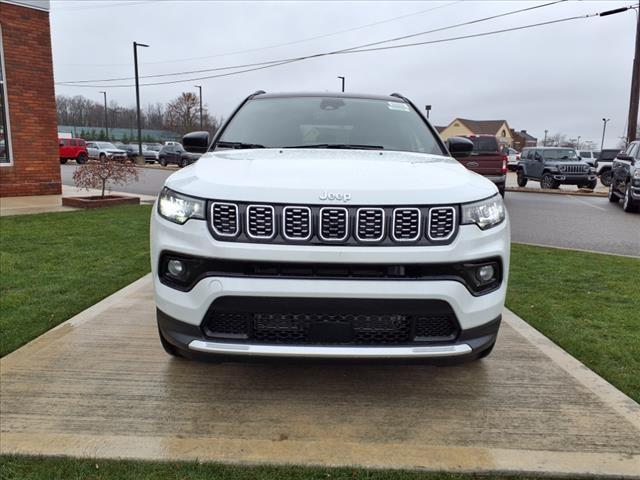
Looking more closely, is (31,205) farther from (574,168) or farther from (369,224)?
(574,168)

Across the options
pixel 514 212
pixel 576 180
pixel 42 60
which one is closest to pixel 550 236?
pixel 514 212

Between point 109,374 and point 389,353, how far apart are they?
1.76 metres

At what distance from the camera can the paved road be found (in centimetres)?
875

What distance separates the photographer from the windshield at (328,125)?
374 cm

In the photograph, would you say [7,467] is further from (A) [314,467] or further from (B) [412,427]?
(B) [412,427]

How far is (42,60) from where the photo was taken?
39.9ft

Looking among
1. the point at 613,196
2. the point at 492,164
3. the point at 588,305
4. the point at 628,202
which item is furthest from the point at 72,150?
the point at 588,305

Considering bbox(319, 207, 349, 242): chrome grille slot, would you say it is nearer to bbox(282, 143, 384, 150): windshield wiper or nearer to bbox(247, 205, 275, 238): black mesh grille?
bbox(247, 205, 275, 238): black mesh grille

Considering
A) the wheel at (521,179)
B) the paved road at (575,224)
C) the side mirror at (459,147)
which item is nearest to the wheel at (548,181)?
the wheel at (521,179)

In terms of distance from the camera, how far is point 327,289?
2.37m

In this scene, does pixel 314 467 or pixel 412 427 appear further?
pixel 412 427

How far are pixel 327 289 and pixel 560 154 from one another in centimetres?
2235

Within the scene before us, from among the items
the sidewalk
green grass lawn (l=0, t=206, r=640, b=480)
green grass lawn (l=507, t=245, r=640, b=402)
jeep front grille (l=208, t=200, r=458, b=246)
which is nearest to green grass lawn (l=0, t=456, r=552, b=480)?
green grass lawn (l=0, t=206, r=640, b=480)

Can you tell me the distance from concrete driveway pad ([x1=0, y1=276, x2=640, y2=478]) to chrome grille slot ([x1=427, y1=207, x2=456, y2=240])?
0.71m
